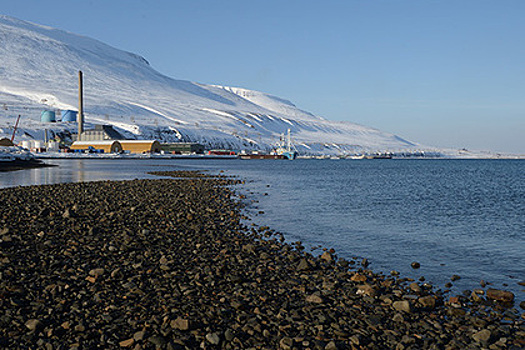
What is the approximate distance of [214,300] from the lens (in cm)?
1119

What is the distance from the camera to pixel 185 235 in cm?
1912

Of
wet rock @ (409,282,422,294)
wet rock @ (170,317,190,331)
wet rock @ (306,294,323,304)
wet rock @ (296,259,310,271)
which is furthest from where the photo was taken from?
wet rock @ (296,259,310,271)

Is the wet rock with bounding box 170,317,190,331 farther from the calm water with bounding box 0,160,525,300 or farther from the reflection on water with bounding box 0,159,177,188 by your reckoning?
the reflection on water with bounding box 0,159,177,188

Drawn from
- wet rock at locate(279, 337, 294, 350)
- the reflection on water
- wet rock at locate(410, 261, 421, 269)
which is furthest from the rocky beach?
the reflection on water

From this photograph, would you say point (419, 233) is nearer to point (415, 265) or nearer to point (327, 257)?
point (415, 265)

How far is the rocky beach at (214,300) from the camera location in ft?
30.2

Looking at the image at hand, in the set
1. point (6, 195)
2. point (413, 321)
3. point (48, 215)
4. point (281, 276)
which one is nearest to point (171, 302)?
point (281, 276)

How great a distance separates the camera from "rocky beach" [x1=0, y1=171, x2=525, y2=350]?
9.20 m

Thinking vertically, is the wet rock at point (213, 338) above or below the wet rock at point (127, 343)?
above

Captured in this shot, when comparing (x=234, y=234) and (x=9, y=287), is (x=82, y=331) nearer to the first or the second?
(x=9, y=287)

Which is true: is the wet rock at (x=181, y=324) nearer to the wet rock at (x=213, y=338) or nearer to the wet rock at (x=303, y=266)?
the wet rock at (x=213, y=338)

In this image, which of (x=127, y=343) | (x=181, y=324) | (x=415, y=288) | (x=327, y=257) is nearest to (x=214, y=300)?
(x=181, y=324)

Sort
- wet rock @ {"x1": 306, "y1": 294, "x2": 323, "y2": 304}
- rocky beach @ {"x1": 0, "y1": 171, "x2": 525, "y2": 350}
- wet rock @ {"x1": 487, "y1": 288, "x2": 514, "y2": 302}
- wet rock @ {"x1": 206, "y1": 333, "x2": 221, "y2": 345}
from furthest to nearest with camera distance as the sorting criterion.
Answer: wet rock @ {"x1": 487, "y1": 288, "x2": 514, "y2": 302} < wet rock @ {"x1": 306, "y1": 294, "x2": 323, "y2": 304} < rocky beach @ {"x1": 0, "y1": 171, "x2": 525, "y2": 350} < wet rock @ {"x1": 206, "y1": 333, "x2": 221, "y2": 345}

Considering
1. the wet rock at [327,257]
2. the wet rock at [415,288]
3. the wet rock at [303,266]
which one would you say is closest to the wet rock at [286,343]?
the wet rock at [415,288]
